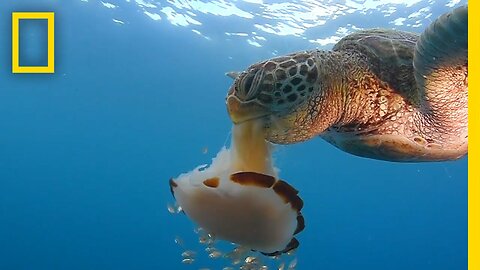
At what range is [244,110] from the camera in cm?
169

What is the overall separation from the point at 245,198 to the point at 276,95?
0.39 metres

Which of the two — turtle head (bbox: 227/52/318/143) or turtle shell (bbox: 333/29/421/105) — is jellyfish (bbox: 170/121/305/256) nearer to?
turtle head (bbox: 227/52/318/143)

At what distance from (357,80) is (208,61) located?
54.3 ft

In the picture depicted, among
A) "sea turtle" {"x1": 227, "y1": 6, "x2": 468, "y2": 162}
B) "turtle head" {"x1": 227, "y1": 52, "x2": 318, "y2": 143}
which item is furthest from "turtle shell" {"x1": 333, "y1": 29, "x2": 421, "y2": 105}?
"turtle head" {"x1": 227, "y1": 52, "x2": 318, "y2": 143}

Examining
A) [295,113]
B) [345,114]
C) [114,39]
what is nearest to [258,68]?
[295,113]

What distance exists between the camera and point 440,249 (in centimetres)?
4450

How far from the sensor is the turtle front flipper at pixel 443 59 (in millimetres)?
1546

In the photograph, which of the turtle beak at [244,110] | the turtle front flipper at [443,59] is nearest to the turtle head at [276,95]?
the turtle beak at [244,110]

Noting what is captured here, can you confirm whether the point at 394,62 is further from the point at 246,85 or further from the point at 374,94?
the point at 246,85

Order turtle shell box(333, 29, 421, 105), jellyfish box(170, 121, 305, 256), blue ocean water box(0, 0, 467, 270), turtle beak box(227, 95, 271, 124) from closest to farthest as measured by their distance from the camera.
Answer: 1. jellyfish box(170, 121, 305, 256)
2. turtle beak box(227, 95, 271, 124)
3. turtle shell box(333, 29, 421, 105)
4. blue ocean water box(0, 0, 467, 270)

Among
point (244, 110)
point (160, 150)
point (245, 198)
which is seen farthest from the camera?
point (160, 150)

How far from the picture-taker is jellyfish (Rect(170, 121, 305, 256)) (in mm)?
1495

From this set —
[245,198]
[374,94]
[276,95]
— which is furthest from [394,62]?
[245,198]

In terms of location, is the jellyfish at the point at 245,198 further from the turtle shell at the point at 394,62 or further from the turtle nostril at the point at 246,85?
the turtle shell at the point at 394,62
